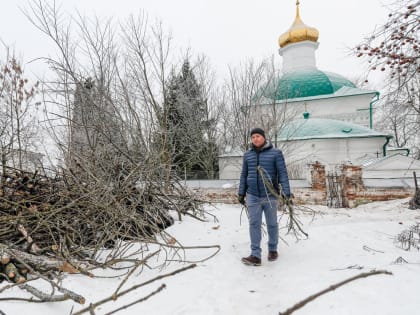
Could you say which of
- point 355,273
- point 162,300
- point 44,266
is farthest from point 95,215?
point 355,273

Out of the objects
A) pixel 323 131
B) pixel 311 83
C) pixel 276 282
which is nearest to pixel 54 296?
pixel 276 282

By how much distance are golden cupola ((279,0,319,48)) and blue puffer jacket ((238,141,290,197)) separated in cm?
2231

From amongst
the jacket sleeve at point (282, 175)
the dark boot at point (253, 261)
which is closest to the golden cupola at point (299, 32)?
the jacket sleeve at point (282, 175)

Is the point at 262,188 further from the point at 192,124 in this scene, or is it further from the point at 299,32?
the point at 299,32

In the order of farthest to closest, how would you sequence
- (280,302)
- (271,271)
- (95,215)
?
(95,215), (271,271), (280,302)

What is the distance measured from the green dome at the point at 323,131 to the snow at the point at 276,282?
11623 mm

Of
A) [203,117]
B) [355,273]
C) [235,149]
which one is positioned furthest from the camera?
[203,117]

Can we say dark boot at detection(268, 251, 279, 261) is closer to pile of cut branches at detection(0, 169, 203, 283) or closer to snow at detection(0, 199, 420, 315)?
snow at detection(0, 199, 420, 315)

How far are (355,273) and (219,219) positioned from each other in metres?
3.36

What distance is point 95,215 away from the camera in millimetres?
3787

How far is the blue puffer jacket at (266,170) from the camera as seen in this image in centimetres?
329

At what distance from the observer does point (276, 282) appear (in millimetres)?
2738

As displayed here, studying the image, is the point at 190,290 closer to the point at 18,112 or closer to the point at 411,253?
the point at 411,253

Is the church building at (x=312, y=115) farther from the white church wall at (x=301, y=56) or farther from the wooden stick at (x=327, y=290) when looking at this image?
the wooden stick at (x=327, y=290)
